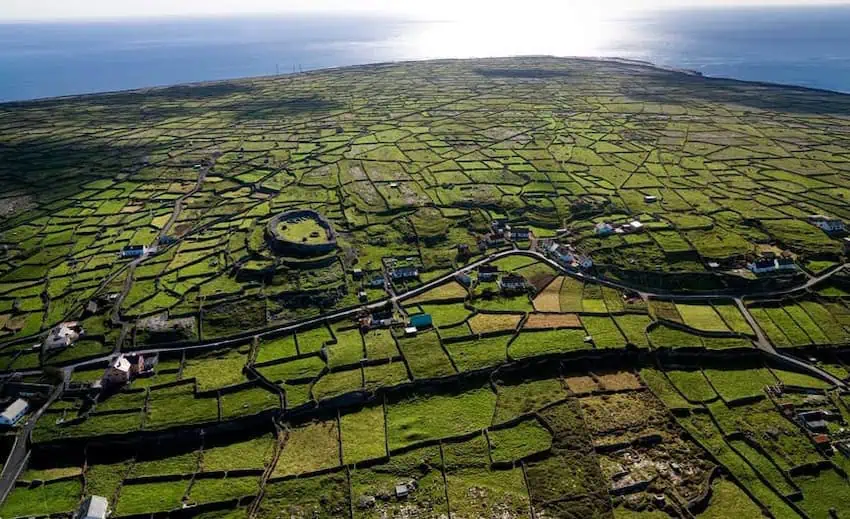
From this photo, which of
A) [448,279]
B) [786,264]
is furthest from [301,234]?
[786,264]

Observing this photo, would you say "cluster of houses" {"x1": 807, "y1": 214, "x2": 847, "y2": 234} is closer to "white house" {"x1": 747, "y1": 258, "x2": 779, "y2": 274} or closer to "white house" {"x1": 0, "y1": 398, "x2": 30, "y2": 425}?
"white house" {"x1": 747, "y1": 258, "x2": 779, "y2": 274}

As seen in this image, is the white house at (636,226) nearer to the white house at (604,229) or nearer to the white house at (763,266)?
the white house at (604,229)

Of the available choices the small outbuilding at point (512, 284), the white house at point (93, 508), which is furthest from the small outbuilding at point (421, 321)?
the white house at point (93, 508)

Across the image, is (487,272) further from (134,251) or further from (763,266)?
(134,251)

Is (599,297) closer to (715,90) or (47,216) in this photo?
(47,216)

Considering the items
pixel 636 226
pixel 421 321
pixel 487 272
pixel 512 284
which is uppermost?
pixel 636 226

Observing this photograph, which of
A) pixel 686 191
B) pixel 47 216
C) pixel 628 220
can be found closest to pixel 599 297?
pixel 628 220
